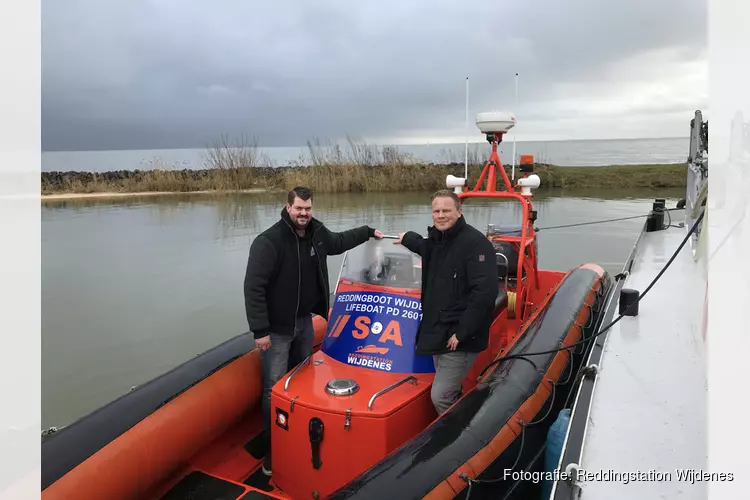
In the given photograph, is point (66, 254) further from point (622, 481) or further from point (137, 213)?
point (622, 481)

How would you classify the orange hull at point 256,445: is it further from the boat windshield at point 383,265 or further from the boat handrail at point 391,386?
the boat windshield at point 383,265

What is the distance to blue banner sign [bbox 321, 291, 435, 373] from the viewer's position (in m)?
2.79

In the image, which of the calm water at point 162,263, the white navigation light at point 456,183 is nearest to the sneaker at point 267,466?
the calm water at point 162,263

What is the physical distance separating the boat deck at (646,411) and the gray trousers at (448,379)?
1.90 ft

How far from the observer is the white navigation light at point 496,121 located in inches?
147

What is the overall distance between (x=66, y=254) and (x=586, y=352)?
29.7 feet

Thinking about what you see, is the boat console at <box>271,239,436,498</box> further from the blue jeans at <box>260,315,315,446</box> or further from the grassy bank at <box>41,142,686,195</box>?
the grassy bank at <box>41,142,686,195</box>

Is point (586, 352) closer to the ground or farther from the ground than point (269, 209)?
closer to the ground

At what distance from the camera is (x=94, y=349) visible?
5.38m

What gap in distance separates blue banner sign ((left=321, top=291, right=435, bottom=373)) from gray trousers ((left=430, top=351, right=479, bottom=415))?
0.21 m

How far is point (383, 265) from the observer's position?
10.5ft

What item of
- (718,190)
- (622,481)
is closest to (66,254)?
(622,481)

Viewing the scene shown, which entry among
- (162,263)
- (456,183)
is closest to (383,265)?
(456,183)

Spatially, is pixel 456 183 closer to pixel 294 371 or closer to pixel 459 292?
pixel 459 292
